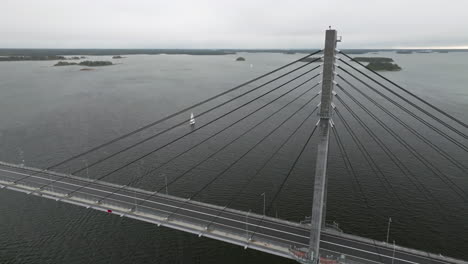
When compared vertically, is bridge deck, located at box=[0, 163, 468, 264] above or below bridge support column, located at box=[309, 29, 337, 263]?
below

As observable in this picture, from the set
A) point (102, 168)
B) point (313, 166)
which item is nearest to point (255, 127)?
point (313, 166)

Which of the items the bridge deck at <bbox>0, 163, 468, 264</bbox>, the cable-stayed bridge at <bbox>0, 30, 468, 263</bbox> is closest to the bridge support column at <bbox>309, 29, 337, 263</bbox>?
the cable-stayed bridge at <bbox>0, 30, 468, 263</bbox>

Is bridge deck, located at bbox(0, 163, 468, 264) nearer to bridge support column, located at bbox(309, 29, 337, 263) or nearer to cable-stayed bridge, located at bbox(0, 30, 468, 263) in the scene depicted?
cable-stayed bridge, located at bbox(0, 30, 468, 263)

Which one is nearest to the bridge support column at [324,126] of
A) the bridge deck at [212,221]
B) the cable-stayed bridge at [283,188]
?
the cable-stayed bridge at [283,188]

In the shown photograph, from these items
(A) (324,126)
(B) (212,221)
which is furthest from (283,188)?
(A) (324,126)

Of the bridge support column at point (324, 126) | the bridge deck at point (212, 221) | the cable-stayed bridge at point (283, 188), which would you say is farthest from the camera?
the bridge deck at point (212, 221)

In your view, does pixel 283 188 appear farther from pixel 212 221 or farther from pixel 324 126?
pixel 324 126

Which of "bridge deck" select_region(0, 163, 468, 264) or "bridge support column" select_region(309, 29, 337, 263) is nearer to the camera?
"bridge support column" select_region(309, 29, 337, 263)

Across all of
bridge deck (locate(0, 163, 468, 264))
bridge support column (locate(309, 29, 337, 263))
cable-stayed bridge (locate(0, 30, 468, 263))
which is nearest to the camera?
bridge support column (locate(309, 29, 337, 263))

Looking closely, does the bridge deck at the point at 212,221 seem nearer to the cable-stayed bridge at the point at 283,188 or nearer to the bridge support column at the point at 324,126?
the cable-stayed bridge at the point at 283,188
